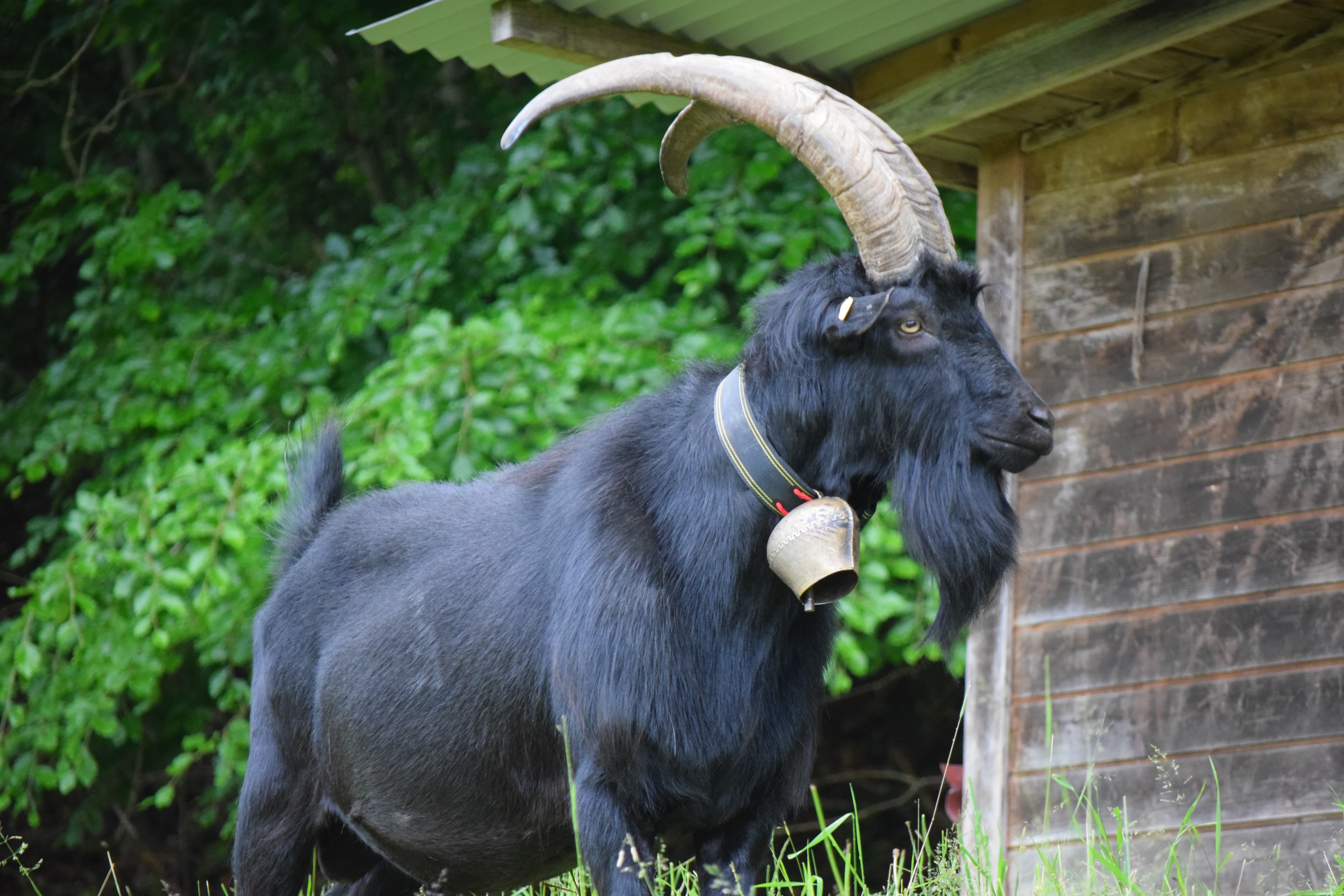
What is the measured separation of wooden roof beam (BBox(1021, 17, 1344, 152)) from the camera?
416cm

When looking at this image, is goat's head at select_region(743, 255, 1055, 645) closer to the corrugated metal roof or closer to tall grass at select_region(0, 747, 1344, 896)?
tall grass at select_region(0, 747, 1344, 896)

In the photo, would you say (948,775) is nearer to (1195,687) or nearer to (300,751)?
(1195,687)

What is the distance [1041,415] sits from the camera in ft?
8.94

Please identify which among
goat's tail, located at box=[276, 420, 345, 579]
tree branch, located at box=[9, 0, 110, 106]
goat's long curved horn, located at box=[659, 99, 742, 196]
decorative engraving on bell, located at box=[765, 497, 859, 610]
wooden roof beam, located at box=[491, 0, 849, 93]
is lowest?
goat's tail, located at box=[276, 420, 345, 579]

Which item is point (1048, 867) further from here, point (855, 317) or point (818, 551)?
point (855, 317)

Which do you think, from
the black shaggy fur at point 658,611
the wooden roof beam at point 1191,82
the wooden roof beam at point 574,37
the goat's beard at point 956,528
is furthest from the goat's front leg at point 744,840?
the wooden roof beam at point 1191,82

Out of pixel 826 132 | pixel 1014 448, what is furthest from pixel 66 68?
pixel 1014 448

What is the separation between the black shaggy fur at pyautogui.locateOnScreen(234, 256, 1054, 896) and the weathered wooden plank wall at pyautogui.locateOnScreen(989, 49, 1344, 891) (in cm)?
148

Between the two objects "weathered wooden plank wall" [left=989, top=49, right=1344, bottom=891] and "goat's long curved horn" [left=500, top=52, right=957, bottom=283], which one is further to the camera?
"weathered wooden plank wall" [left=989, top=49, right=1344, bottom=891]

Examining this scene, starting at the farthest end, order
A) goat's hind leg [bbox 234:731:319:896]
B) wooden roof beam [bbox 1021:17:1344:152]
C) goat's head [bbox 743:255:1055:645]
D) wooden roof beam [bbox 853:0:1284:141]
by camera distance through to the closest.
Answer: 1. wooden roof beam [bbox 1021:17:1344:152]
2. wooden roof beam [bbox 853:0:1284:141]
3. goat's hind leg [bbox 234:731:319:896]
4. goat's head [bbox 743:255:1055:645]

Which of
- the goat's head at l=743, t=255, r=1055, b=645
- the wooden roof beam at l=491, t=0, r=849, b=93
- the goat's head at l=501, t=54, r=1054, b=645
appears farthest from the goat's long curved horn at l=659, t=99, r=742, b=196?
the wooden roof beam at l=491, t=0, r=849, b=93

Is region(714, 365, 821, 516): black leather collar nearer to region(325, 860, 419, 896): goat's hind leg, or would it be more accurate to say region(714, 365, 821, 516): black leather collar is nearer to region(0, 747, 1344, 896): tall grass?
region(0, 747, 1344, 896): tall grass

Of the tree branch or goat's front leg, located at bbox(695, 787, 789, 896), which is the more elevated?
the tree branch

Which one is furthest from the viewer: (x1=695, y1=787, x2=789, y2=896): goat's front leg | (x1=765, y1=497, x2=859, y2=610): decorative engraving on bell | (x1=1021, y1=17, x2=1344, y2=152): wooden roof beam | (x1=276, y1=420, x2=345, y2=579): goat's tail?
(x1=1021, y1=17, x2=1344, y2=152): wooden roof beam
